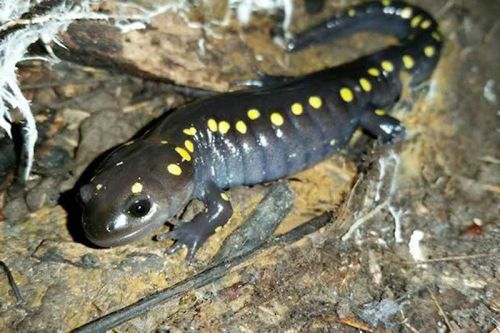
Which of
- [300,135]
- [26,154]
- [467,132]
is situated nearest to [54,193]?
[26,154]

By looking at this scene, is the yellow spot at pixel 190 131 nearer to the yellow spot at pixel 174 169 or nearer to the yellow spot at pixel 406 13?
the yellow spot at pixel 174 169

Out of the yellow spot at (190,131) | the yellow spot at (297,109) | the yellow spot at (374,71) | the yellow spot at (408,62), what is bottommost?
the yellow spot at (190,131)

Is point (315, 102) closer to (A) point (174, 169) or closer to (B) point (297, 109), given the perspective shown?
(B) point (297, 109)

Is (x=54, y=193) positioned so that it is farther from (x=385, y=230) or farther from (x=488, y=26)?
(x=488, y=26)

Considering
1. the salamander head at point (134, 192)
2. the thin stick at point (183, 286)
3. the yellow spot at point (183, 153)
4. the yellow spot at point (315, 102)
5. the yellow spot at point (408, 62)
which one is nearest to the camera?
the thin stick at point (183, 286)

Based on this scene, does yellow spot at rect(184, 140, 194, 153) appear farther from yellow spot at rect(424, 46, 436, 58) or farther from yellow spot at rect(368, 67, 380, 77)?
yellow spot at rect(424, 46, 436, 58)

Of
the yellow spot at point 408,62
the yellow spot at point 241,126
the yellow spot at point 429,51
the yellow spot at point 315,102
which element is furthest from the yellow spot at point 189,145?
the yellow spot at point 429,51
